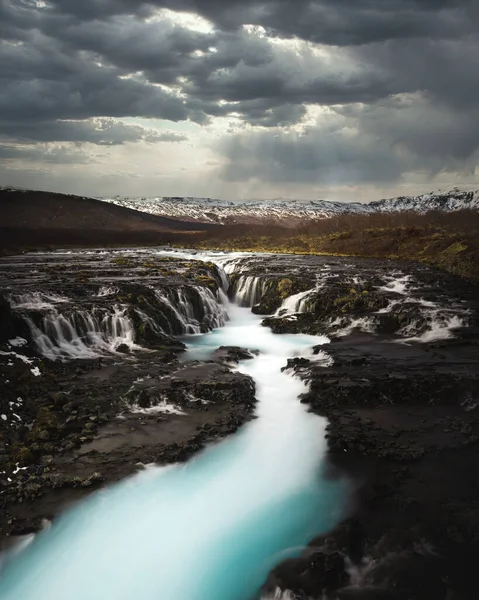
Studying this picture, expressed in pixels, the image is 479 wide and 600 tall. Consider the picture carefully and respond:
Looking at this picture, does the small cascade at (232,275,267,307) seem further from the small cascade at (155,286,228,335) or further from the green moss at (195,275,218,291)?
the small cascade at (155,286,228,335)

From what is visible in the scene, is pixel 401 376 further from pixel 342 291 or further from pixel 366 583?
pixel 342 291

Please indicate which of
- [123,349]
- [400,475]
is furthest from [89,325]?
[400,475]

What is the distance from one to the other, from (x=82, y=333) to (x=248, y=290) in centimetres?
1727

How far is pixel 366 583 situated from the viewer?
8227 mm

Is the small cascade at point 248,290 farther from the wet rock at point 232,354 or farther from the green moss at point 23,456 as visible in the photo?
the green moss at point 23,456

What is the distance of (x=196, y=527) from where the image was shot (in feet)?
34.2

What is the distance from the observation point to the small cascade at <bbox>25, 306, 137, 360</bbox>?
2085cm

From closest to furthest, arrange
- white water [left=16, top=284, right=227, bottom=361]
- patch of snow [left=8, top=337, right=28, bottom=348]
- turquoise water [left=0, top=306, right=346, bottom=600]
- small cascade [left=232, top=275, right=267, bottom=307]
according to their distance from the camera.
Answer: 1. turquoise water [left=0, top=306, right=346, bottom=600]
2. patch of snow [left=8, top=337, right=28, bottom=348]
3. white water [left=16, top=284, right=227, bottom=361]
4. small cascade [left=232, top=275, right=267, bottom=307]

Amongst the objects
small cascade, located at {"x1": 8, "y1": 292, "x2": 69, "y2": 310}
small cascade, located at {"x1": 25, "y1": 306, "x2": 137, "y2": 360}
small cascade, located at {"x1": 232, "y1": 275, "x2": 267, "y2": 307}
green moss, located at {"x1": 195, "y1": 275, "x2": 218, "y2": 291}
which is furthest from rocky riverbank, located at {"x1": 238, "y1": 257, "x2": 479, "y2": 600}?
small cascade, located at {"x1": 8, "y1": 292, "x2": 69, "y2": 310}

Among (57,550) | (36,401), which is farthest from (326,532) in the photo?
(36,401)

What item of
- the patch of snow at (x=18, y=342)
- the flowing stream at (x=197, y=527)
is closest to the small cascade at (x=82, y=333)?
the patch of snow at (x=18, y=342)

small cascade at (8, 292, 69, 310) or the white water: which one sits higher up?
small cascade at (8, 292, 69, 310)

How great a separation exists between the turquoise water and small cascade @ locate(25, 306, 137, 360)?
33.7ft

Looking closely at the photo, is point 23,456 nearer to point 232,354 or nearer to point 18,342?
point 18,342
